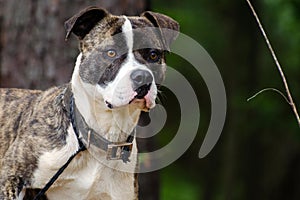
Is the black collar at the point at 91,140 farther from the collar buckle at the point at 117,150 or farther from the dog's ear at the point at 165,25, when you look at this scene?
the dog's ear at the point at 165,25

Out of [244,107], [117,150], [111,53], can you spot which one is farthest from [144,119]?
[244,107]

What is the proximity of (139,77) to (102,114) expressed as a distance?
0.53 m

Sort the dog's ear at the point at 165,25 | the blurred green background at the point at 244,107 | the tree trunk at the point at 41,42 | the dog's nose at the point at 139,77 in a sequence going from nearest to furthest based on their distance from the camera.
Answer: the dog's nose at the point at 139,77
the dog's ear at the point at 165,25
the tree trunk at the point at 41,42
the blurred green background at the point at 244,107

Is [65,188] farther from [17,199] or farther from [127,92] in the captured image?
[127,92]

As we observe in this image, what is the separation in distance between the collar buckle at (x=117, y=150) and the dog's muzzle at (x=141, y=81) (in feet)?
Answer: 1.68

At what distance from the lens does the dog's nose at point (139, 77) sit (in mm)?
4941

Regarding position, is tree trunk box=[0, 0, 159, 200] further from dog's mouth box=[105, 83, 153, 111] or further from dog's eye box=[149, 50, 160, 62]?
dog's mouth box=[105, 83, 153, 111]

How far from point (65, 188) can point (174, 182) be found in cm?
849

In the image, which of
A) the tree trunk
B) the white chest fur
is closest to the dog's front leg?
the white chest fur

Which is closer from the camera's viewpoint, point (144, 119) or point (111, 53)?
point (111, 53)

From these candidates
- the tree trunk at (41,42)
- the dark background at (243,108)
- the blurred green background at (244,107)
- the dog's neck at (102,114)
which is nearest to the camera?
the dog's neck at (102,114)

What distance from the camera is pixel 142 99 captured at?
5.02 m

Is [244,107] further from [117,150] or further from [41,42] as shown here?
[117,150]

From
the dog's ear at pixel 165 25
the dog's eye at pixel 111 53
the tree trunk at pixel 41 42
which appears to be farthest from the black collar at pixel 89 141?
the tree trunk at pixel 41 42
